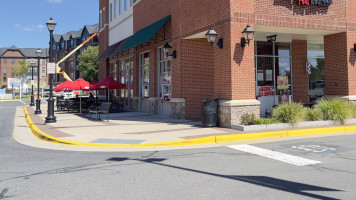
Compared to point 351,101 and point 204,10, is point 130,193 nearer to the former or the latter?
point 204,10

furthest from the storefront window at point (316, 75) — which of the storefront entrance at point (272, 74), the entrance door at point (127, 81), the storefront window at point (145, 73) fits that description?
the entrance door at point (127, 81)

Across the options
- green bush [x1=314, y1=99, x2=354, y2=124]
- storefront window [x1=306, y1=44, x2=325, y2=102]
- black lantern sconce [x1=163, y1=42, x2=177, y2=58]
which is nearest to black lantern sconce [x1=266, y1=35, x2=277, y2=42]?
storefront window [x1=306, y1=44, x2=325, y2=102]

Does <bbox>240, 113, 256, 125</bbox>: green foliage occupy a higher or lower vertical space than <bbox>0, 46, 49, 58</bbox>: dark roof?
lower

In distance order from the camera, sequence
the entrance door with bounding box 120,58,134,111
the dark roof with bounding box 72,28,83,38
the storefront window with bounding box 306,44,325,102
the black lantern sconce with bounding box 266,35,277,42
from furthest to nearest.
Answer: the dark roof with bounding box 72,28,83,38 < the entrance door with bounding box 120,58,134,111 < the storefront window with bounding box 306,44,325,102 < the black lantern sconce with bounding box 266,35,277,42

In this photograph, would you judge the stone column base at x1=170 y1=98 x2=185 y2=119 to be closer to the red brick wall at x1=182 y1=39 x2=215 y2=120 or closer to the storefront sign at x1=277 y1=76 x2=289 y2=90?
the red brick wall at x1=182 y1=39 x2=215 y2=120

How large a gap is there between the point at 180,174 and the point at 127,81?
1874cm

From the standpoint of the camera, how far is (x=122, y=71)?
2489 cm

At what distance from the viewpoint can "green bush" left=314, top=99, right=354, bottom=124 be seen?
12008 millimetres

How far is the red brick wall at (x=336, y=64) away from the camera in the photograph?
13.7m

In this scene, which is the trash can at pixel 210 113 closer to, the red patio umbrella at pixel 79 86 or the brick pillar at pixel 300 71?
the brick pillar at pixel 300 71

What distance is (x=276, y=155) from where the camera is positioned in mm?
7180

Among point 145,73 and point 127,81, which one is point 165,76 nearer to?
point 145,73

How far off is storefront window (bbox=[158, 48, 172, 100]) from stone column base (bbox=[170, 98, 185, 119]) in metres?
1.49

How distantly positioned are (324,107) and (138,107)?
40.1ft
